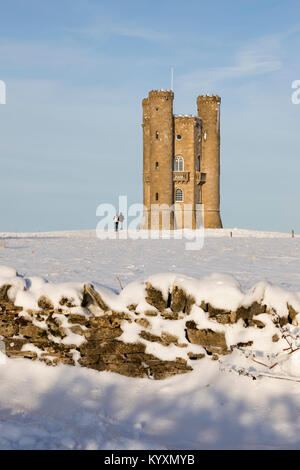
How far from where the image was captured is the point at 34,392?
664 centimetres

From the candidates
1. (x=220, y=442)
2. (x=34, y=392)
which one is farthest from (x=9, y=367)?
(x=220, y=442)

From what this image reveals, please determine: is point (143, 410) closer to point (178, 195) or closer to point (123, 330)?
point (123, 330)

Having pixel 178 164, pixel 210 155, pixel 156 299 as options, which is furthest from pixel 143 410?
pixel 210 155

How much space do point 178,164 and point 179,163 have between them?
15 centimetres

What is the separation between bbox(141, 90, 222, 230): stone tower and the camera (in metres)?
51.4

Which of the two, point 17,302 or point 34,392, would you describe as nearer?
point 34,392

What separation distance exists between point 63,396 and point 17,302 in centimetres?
161

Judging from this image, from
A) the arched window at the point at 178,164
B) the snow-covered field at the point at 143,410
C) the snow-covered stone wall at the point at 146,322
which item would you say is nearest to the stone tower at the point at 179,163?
the arched window at the point at 178,164

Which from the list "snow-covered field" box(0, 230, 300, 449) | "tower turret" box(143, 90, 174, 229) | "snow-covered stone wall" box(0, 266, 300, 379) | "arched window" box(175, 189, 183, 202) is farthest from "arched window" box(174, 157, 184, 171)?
"snow-covered stone wall" box(0, 266, 300, 379)

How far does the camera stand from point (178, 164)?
53.0 metres

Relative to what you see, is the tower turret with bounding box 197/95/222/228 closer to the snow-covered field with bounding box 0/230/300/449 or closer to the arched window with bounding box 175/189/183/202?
the arched window with bounding box 175/189/183/202

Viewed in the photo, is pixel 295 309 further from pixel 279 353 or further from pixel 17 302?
pixel 17 302
